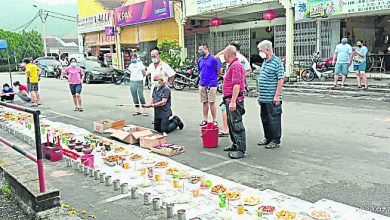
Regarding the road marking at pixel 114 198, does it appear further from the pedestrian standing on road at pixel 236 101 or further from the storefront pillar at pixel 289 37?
the storefront pillar at pixel 289 37

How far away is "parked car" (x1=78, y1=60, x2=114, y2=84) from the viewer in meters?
22.3

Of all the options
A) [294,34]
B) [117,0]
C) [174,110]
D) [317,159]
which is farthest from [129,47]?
[317,159]

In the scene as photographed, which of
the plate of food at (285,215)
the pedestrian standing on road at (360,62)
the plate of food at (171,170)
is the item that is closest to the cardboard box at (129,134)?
the plate of food at (171,170)

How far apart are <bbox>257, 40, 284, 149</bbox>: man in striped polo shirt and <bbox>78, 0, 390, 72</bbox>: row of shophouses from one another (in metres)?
9.14

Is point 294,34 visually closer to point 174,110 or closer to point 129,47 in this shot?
point 174,110

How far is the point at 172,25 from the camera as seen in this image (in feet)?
77.2

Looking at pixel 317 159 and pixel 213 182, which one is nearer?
pixel 213 182

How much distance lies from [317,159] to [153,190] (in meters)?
2.67

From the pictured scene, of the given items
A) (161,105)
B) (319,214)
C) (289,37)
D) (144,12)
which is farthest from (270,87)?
(144,12)

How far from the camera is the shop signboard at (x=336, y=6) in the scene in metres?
13.4

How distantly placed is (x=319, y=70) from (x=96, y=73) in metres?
12.8

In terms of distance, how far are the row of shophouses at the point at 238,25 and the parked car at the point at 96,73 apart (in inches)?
170

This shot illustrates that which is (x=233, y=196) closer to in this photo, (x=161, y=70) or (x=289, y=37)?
(x=161, y=70)

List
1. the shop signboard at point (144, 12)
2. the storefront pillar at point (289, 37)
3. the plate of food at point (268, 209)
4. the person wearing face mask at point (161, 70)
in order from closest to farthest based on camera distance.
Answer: the plate of food at point (268, 209), the person wearing face mask at point (161, 70), the storefront pillar at point (289, 37), the shop signboard at point (144, 12)
